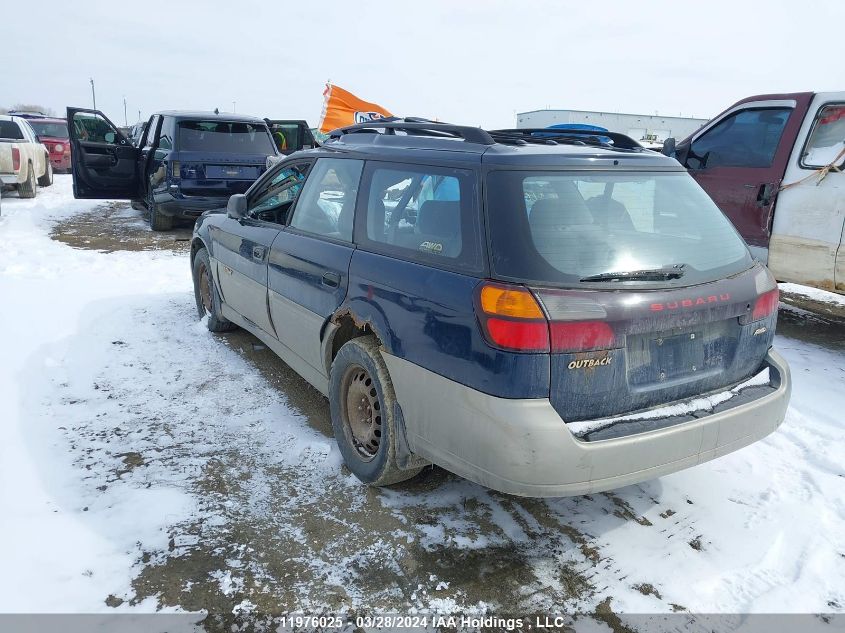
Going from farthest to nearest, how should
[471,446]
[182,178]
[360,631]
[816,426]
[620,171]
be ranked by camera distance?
[182,178] < [816,426] < [620,171] < [471,446] < [360,631]

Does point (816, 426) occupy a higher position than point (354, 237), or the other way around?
point (354, 237)

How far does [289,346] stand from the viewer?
4051 millimetres

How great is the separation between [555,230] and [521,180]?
10.1 inches

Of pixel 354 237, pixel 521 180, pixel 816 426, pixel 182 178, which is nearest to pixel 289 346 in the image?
pixel 354 237

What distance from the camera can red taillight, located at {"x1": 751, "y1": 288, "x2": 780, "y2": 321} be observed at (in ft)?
9.57

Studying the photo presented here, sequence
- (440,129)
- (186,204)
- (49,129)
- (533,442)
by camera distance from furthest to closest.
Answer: (49,129) < (186,204) < (440,129) < (533,442)

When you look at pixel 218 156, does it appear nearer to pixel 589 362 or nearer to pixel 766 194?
pixel 766 194

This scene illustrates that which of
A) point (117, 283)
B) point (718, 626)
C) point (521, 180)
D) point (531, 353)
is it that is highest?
point (521, 180)

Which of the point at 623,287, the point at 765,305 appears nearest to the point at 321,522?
the point at 623,287

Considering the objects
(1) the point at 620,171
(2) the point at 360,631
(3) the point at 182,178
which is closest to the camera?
(2) the point at 360,631

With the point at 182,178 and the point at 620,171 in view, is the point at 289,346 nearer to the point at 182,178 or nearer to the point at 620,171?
the point at 620,171

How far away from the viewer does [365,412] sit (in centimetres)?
331

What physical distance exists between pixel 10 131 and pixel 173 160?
6.86 meters

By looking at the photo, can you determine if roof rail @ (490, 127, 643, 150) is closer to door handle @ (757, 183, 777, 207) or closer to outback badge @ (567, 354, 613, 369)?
outback badge @ (567, 354, 613, 369)
